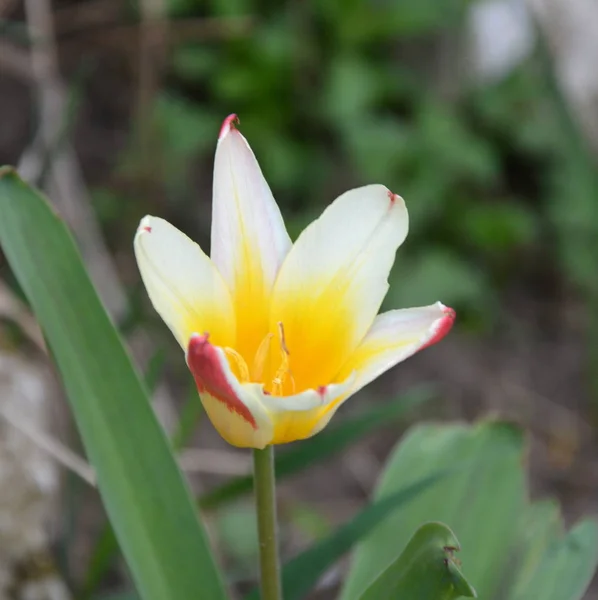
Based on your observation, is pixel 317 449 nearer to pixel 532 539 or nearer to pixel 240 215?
pixel 532 539

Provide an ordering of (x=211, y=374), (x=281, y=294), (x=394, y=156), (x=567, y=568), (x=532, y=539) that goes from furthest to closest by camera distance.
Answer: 1. (x=394, y=156)
2. (x=532, y=539)
3. (x=567, y=568)
4. (x=281, y=294)
5. (x=211, y=374)

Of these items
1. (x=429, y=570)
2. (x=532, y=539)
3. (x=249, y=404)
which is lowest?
(x=532, y=539)

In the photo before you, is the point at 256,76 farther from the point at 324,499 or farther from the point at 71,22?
the point at 324,499

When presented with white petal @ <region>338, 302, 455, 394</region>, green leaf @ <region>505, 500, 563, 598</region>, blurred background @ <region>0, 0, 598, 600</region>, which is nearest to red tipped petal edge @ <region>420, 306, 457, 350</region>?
white petal @ <region>338, 302, 455, 394</region>

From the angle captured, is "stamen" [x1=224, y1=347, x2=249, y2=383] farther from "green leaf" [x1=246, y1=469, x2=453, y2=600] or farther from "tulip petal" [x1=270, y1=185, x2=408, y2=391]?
"green leaf" [x1=246, y1=469, x2=453, y2=600]

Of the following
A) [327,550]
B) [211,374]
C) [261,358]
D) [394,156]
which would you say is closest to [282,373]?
[261,358]

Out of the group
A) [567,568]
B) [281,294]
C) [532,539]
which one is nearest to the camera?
[281,294]

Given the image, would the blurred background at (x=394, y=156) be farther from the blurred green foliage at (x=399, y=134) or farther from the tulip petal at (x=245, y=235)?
the tulip petal at (x=245, y=235)
